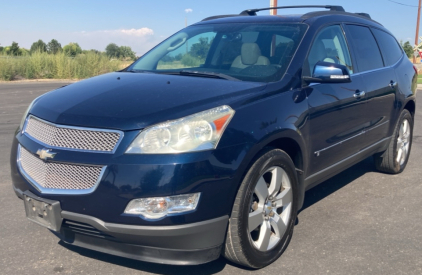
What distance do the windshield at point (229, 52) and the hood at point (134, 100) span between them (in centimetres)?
36

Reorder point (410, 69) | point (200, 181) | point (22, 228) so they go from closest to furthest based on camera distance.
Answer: point (200, 181) < point (22, 228) < point (410, 69)

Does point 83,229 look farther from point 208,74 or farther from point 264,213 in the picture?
point 208,74

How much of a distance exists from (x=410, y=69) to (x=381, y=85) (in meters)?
1.36

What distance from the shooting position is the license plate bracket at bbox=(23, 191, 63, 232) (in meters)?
2.78

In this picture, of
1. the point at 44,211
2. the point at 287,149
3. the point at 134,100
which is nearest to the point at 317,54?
the point at 287,149

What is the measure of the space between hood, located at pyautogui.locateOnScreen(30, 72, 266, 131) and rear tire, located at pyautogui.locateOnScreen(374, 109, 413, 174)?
282cm

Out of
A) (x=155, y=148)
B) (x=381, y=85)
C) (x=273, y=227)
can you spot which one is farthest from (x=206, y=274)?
(x=381, y=85)

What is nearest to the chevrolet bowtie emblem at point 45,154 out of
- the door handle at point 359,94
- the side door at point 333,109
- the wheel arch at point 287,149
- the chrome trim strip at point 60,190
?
the chrome trim strip at point 60,190

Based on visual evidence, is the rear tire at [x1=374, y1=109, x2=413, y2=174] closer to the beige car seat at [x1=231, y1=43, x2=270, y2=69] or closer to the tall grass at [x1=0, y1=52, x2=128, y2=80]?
the beige car seat at [x1=231, y1=43, x2=270, y2=69]

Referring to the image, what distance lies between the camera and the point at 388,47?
18.0 ft

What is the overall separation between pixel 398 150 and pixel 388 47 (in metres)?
1.27

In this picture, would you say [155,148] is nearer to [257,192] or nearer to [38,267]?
[257,192]

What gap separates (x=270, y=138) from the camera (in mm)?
3078

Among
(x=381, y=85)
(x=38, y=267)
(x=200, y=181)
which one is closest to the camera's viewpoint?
(x=200, y=181)
